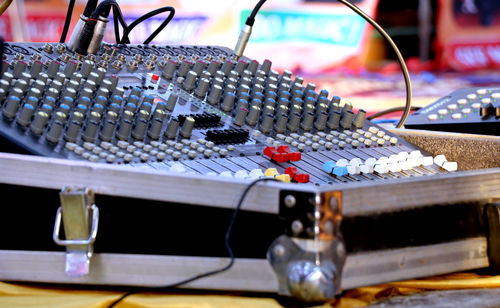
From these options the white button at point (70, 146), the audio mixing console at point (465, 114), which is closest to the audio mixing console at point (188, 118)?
the white button at point (70, 146)

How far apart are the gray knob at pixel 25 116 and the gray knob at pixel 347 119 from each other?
58cm

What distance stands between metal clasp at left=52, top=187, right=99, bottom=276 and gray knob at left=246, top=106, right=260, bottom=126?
0.43 metres

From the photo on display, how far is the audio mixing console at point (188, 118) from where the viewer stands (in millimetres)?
935

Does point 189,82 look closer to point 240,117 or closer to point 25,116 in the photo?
point 240,117

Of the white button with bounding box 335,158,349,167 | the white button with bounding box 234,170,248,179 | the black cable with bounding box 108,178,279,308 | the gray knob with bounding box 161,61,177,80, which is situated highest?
the gray knob with bounding box 161,61,177,80

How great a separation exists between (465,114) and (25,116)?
94 centimetres

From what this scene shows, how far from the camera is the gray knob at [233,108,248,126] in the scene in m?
1.14

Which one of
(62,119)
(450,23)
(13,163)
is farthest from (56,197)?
(450,23)

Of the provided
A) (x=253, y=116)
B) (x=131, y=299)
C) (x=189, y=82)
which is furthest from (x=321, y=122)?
(x=131, y=299)

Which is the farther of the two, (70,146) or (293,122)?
(293,122)

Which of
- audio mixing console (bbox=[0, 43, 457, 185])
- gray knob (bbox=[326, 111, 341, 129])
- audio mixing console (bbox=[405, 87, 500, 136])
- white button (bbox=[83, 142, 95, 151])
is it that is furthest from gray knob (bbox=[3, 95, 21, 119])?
audio mixing console (bbox=[405, 87, 500, 136])

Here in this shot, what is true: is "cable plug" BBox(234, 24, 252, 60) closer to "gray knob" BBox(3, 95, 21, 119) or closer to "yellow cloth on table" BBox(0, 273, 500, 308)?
"gray knob" BBox(3, 95, 21, 119)

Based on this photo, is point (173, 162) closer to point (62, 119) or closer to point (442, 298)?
point (62, 119)

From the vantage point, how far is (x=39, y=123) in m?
0.91
